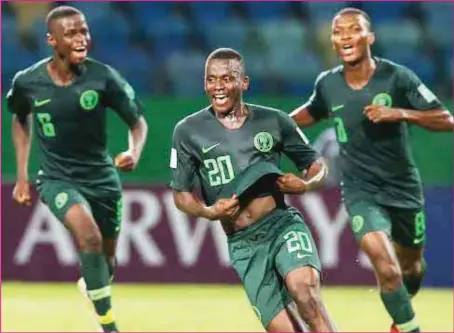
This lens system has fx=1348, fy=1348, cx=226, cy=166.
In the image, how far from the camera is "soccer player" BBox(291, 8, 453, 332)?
8469mm

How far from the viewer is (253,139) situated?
276 inches

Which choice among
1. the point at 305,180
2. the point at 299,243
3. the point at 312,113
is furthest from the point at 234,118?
the point at 312,113

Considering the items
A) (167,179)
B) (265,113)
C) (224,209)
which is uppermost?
(265,113)

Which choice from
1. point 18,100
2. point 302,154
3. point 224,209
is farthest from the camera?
point 18,100

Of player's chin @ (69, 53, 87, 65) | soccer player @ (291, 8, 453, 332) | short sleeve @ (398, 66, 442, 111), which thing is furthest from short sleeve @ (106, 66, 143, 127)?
short sleeve @ (398, 66, 442, 111)

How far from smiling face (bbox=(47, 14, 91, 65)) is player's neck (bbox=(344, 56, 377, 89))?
1.72 metres

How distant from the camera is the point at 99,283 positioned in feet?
28.6

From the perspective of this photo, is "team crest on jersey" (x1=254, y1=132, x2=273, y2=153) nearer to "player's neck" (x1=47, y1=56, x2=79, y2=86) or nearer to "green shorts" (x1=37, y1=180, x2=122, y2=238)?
"green shorts" (x1=37, y1=180, x2=122, y2=238)

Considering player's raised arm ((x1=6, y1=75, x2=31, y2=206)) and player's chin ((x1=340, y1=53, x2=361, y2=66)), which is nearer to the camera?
player's chin ((x1=340, y1=53, x2=361, y2=66))

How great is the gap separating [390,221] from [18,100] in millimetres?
2630

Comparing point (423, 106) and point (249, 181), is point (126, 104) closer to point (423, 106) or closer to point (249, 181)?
point (423, 106)

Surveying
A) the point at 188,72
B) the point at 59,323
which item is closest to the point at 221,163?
the point at 59,323

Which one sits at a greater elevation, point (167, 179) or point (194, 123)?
point (194, 123)

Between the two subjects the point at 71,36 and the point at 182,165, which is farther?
the point at 71,36
